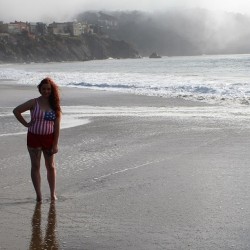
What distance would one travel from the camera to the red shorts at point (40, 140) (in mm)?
6504

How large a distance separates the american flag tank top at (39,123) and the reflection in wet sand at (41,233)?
92cm

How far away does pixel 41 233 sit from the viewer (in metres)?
5.32

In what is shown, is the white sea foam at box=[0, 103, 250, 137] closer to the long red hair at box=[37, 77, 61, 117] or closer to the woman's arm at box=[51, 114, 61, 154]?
the woman's arm at box=[51, 114, 61, 154]

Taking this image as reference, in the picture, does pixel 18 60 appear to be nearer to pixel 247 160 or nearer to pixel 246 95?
pixel 246 95

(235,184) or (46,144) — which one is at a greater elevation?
(46,144)

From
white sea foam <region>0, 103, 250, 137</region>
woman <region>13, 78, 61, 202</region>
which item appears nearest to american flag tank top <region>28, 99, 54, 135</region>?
woman <region>13, 78, 61, 202</region>

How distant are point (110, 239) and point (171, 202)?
1477 millimetres

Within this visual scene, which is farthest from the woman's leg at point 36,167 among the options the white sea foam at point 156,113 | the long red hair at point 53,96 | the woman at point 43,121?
the white sea foam at point 156,113

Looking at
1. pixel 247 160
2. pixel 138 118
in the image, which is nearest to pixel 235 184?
pixel 247 160

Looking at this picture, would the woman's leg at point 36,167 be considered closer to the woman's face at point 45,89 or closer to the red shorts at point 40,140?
the red shorts at point 40,140

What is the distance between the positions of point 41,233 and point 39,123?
1.58 meters

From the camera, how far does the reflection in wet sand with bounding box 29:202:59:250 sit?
16.3 feet

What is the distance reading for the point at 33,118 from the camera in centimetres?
642

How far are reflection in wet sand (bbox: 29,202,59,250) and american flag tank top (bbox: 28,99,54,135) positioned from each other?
3.02ft
